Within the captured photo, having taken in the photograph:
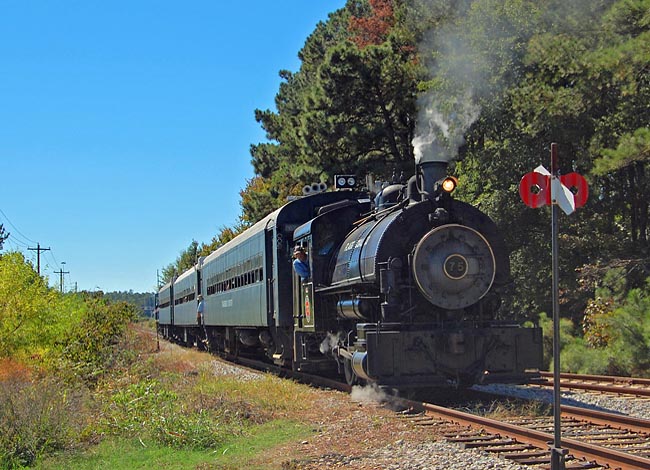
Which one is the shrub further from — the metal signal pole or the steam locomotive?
the metal signal pole

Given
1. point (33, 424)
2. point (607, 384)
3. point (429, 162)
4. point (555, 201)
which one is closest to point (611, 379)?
point (607, 384)

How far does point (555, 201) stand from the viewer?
6289 millimetres

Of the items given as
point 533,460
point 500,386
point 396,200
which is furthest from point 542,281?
point 533,460

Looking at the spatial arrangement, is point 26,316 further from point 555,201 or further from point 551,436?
point 555,201

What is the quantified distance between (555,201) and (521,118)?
1364 centimetres

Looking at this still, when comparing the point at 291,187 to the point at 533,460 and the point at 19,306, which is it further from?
the point at 533,460

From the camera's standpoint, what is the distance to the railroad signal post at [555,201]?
19.7 ft

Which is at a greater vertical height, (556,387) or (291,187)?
(291,187)

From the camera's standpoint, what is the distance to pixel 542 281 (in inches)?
887

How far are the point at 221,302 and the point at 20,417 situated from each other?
42.9 feet

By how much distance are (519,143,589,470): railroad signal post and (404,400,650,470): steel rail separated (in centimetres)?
43

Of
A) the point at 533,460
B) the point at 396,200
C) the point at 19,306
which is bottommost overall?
the point at 533,460

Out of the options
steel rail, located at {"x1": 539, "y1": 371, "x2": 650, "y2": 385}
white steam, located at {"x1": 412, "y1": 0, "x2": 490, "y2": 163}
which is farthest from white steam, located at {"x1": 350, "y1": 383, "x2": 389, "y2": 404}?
white steam, located at {"x1": 412, "y1": 0, "x2": 490, "y2": 163}

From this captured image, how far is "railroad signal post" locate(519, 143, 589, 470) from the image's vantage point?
6000 millimetres
